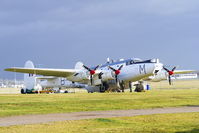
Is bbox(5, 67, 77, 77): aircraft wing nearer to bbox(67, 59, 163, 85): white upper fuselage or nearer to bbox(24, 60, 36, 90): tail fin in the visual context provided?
bbox(67, 59, 163, 85): white upper fuselage

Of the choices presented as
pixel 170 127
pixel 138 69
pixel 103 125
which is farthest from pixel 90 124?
pixel 138 69

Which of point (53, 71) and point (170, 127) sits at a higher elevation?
point (53, 71)

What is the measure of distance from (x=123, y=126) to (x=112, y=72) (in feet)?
132

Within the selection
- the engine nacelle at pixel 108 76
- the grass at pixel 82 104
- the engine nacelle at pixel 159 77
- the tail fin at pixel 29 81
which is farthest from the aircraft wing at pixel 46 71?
the grass at pixel 82 104

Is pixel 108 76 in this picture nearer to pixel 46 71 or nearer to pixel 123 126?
pixel 46 71

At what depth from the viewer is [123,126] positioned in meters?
16.0

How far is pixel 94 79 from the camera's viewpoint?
189ft

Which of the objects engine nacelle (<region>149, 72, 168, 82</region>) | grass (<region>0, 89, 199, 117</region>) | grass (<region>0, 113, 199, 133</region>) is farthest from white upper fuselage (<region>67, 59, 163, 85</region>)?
grass (<region>0, 113, 199, 133</region>)

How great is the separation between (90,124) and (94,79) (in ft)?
134

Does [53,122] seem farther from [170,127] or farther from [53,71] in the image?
[53,71]

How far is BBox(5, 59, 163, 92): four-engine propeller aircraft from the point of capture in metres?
53.6

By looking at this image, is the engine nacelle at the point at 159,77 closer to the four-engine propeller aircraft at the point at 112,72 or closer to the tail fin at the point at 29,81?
the four-engine propeller aircraft at the point at 112,72

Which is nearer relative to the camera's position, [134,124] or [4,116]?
[134,124]

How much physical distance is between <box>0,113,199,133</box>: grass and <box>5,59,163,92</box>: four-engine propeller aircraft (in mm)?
34798
